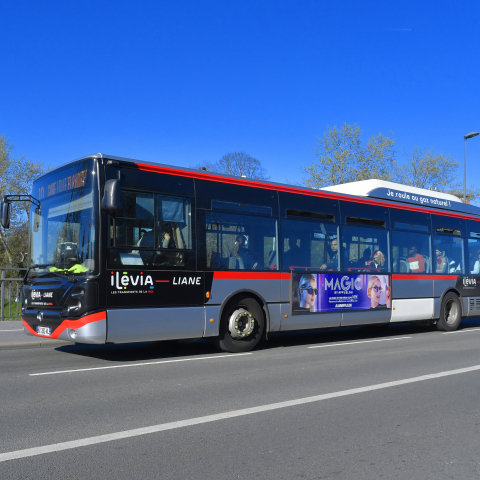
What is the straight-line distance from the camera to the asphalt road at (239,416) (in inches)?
163

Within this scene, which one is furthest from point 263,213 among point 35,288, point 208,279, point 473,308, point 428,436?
point 473,308

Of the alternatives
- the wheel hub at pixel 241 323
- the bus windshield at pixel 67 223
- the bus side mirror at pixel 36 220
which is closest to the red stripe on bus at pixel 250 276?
the wheel hub at pixel 241 323

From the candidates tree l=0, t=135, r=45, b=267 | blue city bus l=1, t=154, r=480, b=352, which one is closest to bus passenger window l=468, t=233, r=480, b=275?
blue city bus l=1, t=154, r=480, b=352

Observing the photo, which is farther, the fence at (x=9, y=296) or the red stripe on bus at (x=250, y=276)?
the fence at (x=9, y=296)

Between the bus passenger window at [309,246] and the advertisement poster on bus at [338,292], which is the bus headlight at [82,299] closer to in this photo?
the bus passenger window at [309,246]

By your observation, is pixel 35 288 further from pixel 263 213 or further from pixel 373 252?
pixel 373 252

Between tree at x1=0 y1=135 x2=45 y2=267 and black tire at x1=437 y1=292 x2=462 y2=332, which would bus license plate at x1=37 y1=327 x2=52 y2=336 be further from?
tree at x1=0 y1=135 x2=45 y2=267

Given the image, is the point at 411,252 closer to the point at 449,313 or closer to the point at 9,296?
the point at 449,313

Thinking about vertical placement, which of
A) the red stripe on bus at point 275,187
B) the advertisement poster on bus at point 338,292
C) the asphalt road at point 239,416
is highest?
the red stripe on bus at point 275,187

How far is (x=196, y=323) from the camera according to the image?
9.62 meters

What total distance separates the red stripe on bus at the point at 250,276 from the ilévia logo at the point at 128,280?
1414 millimetres

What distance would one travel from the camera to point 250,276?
34.5 feet

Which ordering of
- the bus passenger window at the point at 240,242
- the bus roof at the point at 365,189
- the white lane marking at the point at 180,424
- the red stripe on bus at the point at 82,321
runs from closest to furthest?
1. the white lane marking at the point at 180,424
2. the red stripe on bus at the point at 82,321
3. the bus roof at the point at 365,189
4. the bus passenger window at the point at 240,242

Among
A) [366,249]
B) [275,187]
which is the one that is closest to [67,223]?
[275,187]
